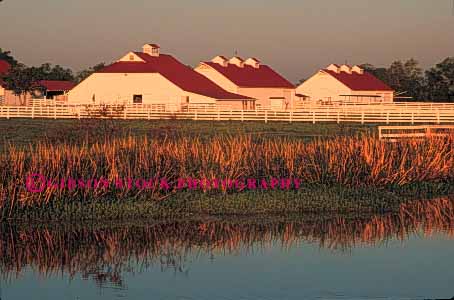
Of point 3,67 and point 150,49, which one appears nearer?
point 150,49

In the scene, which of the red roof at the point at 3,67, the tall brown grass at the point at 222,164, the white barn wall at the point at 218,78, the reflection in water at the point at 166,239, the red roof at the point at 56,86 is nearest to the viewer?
the reflection in water at the point at 166,239

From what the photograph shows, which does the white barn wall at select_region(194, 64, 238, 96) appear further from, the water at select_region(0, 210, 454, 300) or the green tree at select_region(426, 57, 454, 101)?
the water at select_region(0, 210, 454, 300)

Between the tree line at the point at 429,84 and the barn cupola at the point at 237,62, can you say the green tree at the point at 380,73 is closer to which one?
the tree line at the point at 429,84

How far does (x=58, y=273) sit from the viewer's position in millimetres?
12289

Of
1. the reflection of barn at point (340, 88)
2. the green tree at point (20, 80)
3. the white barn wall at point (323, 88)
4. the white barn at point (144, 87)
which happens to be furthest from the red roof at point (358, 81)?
the green tree at point (20, 80)

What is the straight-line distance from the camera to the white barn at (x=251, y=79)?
77.2 m

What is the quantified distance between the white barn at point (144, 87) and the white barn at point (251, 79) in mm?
4942

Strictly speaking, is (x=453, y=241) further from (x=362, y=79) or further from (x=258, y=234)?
(x=362, y=79)

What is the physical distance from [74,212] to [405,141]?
11326 millimetres

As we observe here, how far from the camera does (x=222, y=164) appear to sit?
1884 centimetres

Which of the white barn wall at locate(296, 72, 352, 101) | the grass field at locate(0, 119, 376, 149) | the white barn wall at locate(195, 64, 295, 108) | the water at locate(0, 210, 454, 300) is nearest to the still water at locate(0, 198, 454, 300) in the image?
the water at locate(0, 210, 454, 300)

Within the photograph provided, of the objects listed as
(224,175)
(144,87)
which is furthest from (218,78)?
(224,175)

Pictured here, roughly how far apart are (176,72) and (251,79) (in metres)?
11.1

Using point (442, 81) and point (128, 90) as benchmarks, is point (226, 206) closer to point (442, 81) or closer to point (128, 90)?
point (128, 90)
